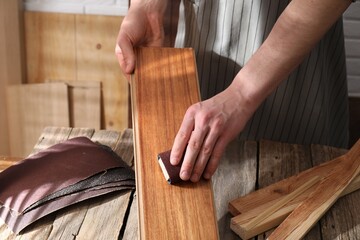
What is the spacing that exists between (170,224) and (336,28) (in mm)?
663

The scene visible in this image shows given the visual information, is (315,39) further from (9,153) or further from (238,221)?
(9,153)

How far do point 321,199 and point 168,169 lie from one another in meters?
0.28

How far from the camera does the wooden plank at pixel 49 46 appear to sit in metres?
2.18

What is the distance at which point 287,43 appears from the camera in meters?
1.03

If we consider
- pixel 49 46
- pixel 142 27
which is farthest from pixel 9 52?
pixel 142 27

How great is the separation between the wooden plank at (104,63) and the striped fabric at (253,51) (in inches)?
34.7

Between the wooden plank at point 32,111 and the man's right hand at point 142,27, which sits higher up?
the man's right hand at point 142,27

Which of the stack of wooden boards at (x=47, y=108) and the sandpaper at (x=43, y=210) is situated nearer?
the sandpaper at (x=43, y=210)

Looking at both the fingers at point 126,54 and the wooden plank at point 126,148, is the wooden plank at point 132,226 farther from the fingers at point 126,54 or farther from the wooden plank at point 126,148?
the fingers at point 126,54

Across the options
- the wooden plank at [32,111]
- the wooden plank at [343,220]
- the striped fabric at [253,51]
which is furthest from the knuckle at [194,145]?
the wooden plank at [32,111]

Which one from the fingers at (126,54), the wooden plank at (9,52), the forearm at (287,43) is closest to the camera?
the forearm at (287,43)

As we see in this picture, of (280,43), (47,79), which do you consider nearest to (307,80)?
(280,43)

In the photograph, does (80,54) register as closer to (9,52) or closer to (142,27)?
(9,52)

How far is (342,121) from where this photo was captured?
1.46 metres
